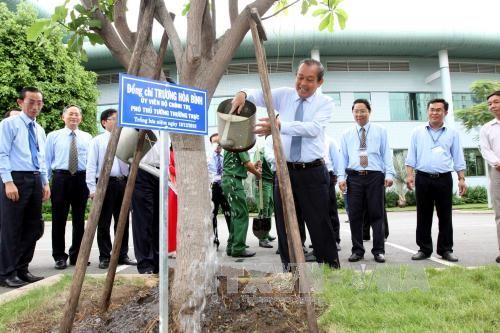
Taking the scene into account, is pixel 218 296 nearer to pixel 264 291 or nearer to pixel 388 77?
pixel 264 291

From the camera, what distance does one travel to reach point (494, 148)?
545cm

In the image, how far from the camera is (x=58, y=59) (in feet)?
60.3

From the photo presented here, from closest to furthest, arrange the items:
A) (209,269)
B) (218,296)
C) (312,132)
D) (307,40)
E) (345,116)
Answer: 1. (209,269)
2. (218,296)
3. (312,132)
4. (307,40)
5. (345,116)

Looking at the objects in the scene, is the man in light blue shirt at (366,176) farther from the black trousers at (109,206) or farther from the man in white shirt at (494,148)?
the black trousers at (109,206)

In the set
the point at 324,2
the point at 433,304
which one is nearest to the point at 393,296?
the point at 433,304

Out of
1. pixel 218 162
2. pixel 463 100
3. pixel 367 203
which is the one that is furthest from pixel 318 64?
pixel 463 100

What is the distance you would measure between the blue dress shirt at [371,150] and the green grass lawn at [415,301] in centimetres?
190

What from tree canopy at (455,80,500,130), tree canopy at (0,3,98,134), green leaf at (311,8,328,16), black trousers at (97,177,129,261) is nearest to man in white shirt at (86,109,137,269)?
black trousers at (97,177,129,261)

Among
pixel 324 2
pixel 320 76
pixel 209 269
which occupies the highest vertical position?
pixel 324 2

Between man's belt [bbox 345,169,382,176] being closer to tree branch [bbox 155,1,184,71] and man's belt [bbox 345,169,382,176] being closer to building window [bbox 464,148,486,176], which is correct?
tree branch [bbox 155,1,184,71]

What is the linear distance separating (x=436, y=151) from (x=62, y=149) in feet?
16.1

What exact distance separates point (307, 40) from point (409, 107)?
7.14m

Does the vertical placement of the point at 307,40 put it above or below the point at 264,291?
above

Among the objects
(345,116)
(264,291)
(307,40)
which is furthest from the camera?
(345,116)
